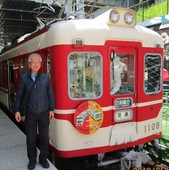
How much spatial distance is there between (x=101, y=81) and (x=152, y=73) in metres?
1.21

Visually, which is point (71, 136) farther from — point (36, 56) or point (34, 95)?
point (36, 56)

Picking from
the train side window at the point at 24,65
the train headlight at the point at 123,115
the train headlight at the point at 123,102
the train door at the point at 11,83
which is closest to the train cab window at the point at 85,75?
the train headlight at the point at 123,102

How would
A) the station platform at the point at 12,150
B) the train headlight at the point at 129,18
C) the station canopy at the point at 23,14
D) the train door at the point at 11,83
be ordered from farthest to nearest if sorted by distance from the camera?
1. the station canopy at the point at 23,14
2. the train door at the point at 11,83
3. the train headlight at the point at 129,18
4. the station platform at the point at 12,150

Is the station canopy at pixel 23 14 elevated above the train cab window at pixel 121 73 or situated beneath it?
elevated above

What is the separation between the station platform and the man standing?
0.33 meters

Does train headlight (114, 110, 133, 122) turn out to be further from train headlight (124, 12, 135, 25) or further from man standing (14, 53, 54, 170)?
train headlight (124, 12, 135, 25)

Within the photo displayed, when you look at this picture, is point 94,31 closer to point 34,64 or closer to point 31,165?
point 34,64

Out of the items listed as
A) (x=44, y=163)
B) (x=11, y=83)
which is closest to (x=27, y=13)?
(x=11, y=83)

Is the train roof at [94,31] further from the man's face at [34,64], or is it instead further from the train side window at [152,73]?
the man's face at [34,64]

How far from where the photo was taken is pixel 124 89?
15.2 feet

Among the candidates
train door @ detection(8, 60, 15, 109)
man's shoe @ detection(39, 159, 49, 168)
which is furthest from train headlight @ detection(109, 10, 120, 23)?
train door @ detection(8, 60, 15, 109)

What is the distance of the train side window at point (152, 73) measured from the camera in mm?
4875

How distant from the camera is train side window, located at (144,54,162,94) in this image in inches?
192

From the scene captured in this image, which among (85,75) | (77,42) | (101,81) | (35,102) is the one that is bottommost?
(35,102)
